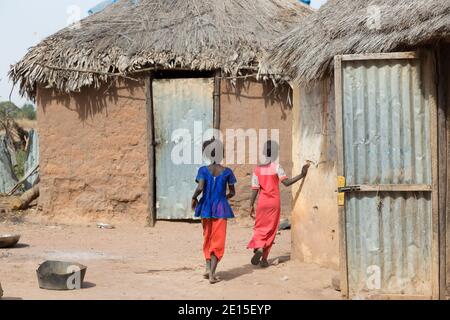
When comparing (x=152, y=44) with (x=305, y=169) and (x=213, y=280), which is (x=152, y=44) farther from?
(x=213, y=280)

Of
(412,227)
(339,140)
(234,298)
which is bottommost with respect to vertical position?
(234,298)

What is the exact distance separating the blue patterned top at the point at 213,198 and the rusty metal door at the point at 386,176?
59.3 inches

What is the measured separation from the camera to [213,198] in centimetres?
788

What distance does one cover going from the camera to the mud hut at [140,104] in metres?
12.2

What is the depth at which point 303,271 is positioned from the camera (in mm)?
8234

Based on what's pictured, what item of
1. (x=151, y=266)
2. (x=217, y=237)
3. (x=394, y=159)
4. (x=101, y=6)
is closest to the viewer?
(x=394, y=159)

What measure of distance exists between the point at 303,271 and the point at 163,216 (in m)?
4.55

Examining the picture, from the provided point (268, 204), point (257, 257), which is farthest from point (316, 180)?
point (257, 257)

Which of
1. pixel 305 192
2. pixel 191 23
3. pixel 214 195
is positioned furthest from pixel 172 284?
pixel 191 23

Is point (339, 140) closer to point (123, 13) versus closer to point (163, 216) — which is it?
point (163, 216)

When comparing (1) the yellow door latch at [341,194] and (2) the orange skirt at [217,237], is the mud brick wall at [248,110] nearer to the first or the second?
(2) the orange skirt at [217,237]

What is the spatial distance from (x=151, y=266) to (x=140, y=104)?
4054mm

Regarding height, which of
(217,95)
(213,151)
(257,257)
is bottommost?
(257,257)

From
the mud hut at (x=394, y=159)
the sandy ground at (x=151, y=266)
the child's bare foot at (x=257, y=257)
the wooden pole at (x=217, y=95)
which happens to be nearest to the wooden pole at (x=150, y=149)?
the sandy ground at (x=151, y=266)
